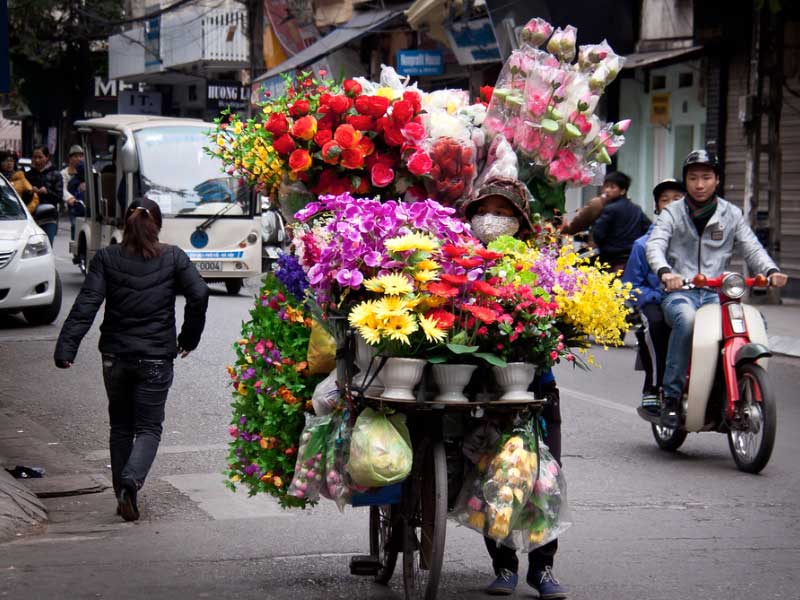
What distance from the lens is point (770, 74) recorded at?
17531mm

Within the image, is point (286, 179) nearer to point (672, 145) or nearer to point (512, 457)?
point (512, 457)

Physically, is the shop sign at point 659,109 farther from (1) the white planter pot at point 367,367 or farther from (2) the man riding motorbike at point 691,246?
(1) the white planter pot at point 367,367

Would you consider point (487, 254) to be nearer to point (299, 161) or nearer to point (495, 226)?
point (495, 226)

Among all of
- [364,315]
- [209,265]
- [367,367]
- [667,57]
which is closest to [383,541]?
[367,367]

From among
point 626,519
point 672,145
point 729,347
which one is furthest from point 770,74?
point 626,519

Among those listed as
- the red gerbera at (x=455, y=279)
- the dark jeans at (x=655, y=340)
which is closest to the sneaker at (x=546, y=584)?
the red gerbera at (x=455, y=279)

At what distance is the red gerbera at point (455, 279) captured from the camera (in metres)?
4.66

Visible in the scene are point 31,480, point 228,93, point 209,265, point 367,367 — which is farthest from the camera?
point 228,93

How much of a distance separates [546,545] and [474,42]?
69.3ft

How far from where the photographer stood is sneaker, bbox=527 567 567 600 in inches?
209

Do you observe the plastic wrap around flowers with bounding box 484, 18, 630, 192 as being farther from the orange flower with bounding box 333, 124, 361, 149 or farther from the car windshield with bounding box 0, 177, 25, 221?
the car windshield with bounding box 0, 177, 25, 221

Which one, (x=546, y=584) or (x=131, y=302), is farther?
(x=131, y=302)

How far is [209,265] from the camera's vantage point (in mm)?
19312

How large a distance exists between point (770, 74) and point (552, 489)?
13.7m
